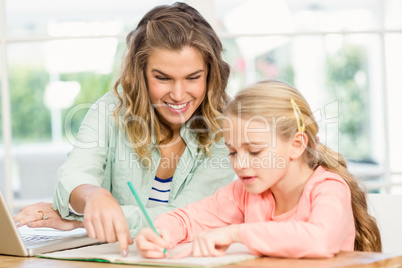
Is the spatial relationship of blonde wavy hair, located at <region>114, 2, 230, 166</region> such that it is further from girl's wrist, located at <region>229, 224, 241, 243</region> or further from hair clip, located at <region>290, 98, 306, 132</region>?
girl's wrist, located at <region>229, 224, 241, 243</region>

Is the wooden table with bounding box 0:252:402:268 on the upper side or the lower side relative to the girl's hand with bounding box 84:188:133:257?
lower

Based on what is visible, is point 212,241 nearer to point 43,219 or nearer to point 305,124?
point 305,124

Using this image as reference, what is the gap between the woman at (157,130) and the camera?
1.63 metres

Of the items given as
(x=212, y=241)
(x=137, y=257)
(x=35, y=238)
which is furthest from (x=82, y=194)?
(x=212, y=241)

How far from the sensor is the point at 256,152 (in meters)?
1.27

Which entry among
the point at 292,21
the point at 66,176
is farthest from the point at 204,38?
the point at 292,21

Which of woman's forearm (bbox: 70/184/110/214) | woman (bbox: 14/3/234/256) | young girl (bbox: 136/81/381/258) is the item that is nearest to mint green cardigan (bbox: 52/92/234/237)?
woman (bbox: 14/3/234/256)

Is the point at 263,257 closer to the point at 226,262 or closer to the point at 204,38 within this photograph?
the point at 226,262

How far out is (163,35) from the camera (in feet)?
5.47

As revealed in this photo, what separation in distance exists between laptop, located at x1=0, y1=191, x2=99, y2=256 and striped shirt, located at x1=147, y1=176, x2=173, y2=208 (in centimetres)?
28

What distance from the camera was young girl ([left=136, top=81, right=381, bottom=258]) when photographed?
114 centimetres

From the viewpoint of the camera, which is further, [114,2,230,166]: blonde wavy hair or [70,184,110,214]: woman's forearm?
[114,2,230,166]: blonde wavy hair

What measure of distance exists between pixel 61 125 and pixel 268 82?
1146cm

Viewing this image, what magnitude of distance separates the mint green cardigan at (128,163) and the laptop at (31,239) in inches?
5.6
